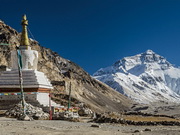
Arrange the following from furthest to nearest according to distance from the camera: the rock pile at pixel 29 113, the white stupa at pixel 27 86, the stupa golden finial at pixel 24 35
Result: 1. the stupa golden finial at pixel 24 35
2. the white stupa at pixel 27 86
3. the rock pile at pixel 29 113

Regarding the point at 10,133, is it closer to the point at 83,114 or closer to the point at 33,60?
the point at 83,114

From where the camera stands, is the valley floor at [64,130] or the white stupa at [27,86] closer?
the valley floor at [64,130]

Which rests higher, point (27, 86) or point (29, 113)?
point (27, 86)

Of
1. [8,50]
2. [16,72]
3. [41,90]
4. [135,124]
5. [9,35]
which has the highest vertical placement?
[9,35]

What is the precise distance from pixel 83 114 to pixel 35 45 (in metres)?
58.8

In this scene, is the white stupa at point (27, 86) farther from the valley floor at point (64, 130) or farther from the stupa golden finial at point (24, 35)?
the valley floor at point (64, 130)

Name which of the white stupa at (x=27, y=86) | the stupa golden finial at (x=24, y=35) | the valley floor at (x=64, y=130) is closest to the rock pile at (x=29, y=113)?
the white stupa at (x=27, y=86)

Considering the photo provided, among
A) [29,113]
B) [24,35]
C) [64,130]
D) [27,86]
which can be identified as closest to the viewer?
[64,130]

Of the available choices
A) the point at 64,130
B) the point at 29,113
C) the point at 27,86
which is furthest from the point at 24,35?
the point at 64,130

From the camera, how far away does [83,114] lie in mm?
29656

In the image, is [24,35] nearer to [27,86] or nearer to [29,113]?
[27,86]

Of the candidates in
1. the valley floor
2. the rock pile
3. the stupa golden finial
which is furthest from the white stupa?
the valley floor

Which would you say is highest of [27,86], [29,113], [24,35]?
[24,35]

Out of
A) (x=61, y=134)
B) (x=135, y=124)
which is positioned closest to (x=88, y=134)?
(x=61, y=134)
